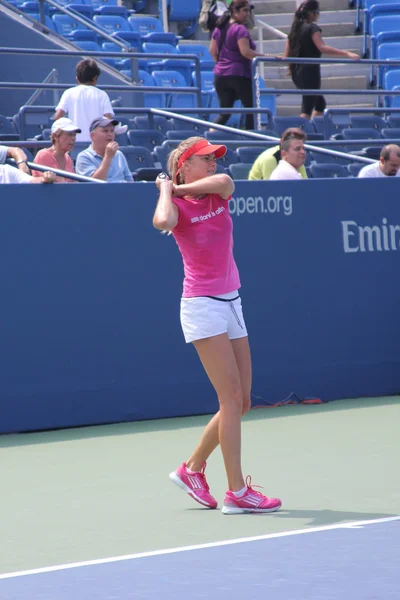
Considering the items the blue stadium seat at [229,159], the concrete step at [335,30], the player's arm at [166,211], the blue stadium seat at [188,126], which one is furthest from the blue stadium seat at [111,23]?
the player's arm at [166,211]

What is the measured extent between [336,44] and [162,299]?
42.5ft

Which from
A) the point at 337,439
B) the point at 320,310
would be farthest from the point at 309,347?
the point at 337,439

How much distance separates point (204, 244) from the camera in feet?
19.0

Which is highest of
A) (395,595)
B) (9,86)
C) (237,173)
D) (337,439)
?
(9,86)

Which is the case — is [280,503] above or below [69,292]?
below

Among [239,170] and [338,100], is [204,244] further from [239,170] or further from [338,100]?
[338,100]

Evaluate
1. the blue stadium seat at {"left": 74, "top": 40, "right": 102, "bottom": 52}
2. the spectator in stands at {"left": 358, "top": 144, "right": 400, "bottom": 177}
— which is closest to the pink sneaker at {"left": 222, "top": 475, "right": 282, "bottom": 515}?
the spectator in stands at {"left": 358, "top": 144, "right": 400, "bottom": 177}

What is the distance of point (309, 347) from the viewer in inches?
379

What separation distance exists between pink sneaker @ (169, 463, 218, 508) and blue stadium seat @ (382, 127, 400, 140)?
9.61 m

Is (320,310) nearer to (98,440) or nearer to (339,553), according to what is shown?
(98,440)

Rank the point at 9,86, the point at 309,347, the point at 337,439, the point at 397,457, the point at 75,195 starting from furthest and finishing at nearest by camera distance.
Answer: the point at 9,86
the point at 309,347
the point at 75,195
the point at 337,439
the point at 397,457

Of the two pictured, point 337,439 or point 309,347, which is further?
point 309,347

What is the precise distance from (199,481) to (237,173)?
5.81 m

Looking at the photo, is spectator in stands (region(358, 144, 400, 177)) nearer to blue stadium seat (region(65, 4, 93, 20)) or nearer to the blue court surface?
the blue court surface
